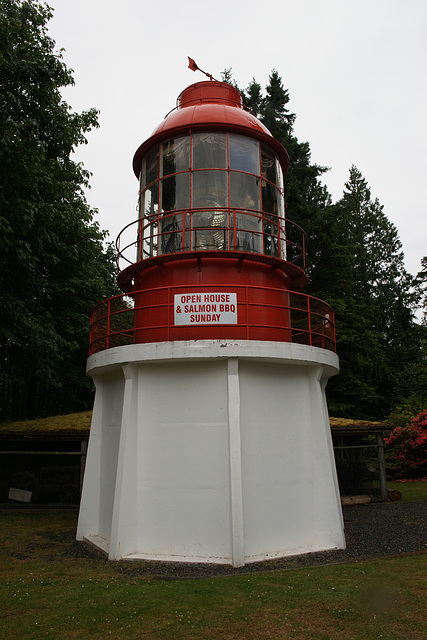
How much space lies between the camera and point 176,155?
1150 cm

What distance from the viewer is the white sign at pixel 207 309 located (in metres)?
10.0

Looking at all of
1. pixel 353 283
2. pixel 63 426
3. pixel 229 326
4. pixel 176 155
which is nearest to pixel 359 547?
pixel 229 326

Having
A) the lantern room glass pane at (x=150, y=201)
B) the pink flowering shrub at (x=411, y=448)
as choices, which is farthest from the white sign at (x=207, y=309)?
the pink flowering shrub at (x=411, y=448)

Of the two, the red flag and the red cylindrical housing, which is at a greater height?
the red flag

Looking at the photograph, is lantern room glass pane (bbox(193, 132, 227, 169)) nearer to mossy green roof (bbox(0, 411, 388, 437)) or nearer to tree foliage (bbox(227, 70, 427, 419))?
mossy green roof (bbox(0, 411, 388, 437))

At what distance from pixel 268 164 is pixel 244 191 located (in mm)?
1303

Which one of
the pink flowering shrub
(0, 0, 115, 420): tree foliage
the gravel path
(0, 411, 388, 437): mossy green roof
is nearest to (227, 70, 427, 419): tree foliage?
the pink flowering shrub

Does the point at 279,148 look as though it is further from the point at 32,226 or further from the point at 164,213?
the point at 32,226

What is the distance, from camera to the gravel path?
348 inches

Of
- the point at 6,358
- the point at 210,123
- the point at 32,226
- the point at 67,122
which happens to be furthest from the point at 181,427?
the point at 67,122

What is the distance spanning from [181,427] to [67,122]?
14.1 meters

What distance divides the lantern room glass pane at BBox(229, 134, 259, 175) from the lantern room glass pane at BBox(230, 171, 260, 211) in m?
0.19

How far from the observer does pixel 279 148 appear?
480 inches

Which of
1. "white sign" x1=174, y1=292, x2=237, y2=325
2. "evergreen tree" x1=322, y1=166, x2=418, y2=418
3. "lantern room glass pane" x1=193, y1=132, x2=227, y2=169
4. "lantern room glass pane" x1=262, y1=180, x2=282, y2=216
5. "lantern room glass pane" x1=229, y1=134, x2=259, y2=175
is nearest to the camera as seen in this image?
"white sign" x1=174, y1=292, x2=237, y2=325
